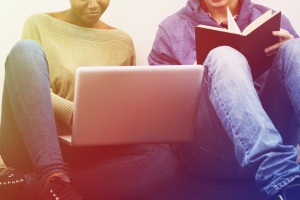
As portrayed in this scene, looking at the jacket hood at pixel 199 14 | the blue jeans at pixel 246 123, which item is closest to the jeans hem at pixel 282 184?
the blue jeans at pixel 246 123

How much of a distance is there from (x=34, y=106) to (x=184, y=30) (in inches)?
31.1

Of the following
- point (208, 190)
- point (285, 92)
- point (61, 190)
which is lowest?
point (208, 190)

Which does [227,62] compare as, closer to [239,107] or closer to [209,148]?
[239,107]

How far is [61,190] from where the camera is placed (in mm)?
643

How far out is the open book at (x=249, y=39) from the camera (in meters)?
0.80

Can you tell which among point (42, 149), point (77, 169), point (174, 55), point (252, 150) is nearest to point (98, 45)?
point (174, 55)

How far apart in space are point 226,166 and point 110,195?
0.40m

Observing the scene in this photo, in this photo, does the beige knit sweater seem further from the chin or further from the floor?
the floor

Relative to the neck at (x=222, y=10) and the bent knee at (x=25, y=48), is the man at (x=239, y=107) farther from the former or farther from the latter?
the bent knee at (x=25, y=48)

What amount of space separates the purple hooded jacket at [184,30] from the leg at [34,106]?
62 cm

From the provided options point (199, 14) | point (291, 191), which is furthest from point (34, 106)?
point (199, 14)

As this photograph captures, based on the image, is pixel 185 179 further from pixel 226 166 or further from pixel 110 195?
pixel 110 195

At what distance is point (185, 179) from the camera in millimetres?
1143

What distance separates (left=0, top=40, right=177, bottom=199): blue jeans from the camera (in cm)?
68
